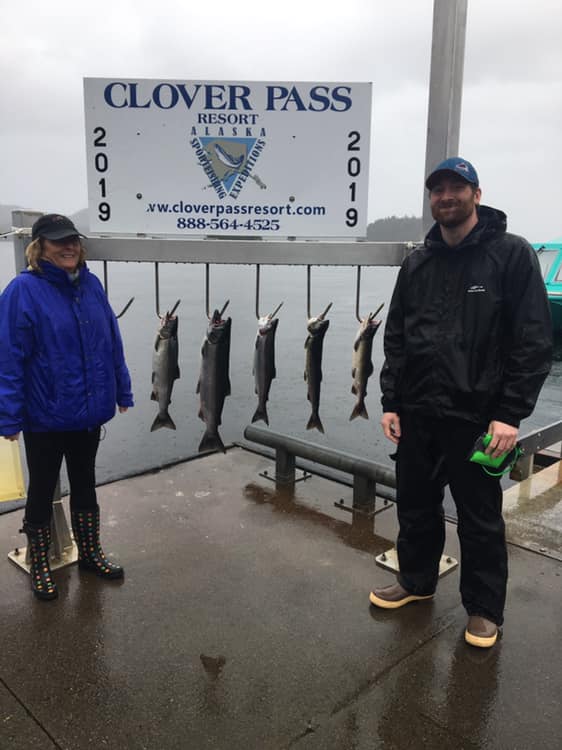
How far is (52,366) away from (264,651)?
1865mm

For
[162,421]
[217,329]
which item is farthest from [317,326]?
[162,421]

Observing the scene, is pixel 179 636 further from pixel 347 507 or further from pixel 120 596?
pixel 347 507

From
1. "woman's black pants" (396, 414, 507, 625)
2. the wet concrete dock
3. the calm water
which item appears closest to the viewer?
the wet concrete dock

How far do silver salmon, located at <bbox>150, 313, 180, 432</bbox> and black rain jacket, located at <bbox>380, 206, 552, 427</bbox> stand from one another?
1396 millimetres

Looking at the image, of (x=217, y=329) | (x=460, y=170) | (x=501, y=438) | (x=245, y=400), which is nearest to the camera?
(x=501, y=438)

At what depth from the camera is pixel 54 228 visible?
3318mm

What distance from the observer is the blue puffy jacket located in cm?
318

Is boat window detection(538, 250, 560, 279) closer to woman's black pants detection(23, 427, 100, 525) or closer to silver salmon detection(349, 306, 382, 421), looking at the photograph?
silver salmon detection(349, 306, 382, 421)

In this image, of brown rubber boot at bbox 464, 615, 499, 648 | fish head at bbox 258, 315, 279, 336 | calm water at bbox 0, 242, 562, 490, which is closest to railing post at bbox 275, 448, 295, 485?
calm water at bbox 0, 242, 562, 490

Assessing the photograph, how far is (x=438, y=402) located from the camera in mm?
3084

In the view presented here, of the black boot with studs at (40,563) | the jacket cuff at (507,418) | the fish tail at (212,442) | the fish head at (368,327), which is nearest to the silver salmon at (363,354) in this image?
the fish head at (368,327)

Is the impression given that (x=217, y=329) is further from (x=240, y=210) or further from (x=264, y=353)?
(x=240, y=210)

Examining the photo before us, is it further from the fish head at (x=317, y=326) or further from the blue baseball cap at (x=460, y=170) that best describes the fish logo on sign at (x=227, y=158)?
the blue baseball cap at (x=460, y=170)

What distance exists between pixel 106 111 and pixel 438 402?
2.66 m
